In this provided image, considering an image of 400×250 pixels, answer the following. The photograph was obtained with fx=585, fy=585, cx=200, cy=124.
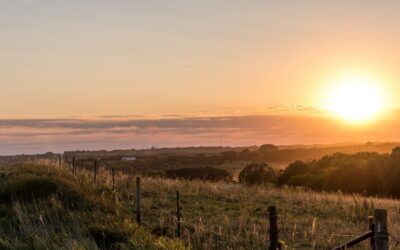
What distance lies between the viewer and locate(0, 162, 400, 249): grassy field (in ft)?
42.9

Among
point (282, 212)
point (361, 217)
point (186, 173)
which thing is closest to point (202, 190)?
point (282, 212)

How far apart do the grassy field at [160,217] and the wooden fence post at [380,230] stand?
4.20 meters

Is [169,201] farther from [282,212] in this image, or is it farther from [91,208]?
[91,208]

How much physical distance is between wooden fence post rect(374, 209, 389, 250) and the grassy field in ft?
13.8

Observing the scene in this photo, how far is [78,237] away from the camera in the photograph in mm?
12539

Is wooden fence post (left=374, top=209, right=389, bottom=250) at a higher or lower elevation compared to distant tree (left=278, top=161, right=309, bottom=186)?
higher

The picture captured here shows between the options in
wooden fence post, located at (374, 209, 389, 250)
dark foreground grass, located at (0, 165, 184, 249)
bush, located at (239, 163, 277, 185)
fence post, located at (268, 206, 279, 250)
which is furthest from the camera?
bush, located at (239, 163, 277, 185)

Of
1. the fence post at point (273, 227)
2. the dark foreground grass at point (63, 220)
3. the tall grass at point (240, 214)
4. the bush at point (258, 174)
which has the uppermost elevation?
the fence post at point (273, 227)

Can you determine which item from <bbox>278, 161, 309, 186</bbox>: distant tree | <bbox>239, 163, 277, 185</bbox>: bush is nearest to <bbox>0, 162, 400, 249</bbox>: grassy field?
<bbox>278, 161, 309, 186</bbox>: distant tree

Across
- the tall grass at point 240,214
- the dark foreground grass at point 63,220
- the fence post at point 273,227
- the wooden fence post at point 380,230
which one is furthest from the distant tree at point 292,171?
the wooden fence post at point 380,230

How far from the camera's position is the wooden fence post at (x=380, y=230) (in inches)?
331

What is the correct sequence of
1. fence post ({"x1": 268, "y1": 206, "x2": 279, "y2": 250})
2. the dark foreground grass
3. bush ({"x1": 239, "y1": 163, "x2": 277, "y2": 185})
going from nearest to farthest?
fence post ({"x1": 268, "y1": 206, "x2": 279, "y2": 250}) < the dark foreground grass < bush ({"x1": 239, "y1": 163, "x2": 277, "y2": 185})

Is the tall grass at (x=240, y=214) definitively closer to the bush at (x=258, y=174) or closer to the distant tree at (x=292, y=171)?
the distant tree at (x=292, y=171)

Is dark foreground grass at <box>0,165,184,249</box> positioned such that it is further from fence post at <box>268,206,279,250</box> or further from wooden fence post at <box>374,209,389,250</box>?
wooden fence post at <box>374,209,389,250</box>
